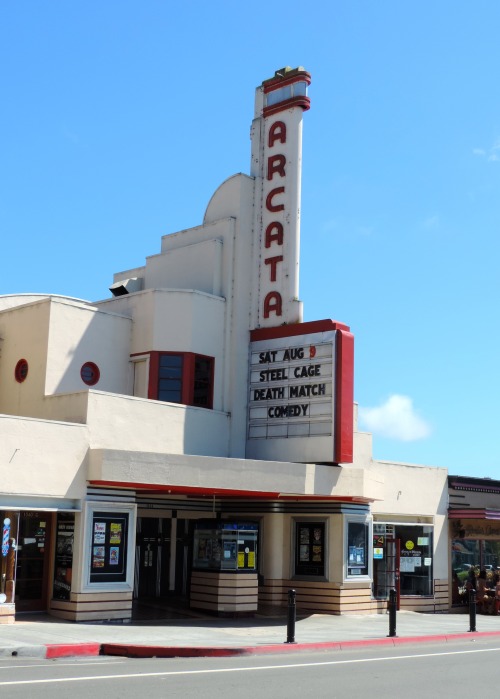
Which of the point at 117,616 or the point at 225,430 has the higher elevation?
the point at 225,430

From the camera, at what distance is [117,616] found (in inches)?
797

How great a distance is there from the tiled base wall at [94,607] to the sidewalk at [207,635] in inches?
12.5

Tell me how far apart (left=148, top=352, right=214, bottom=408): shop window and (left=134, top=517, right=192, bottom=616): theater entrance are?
12.6 feet

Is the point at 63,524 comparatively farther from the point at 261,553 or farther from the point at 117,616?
the point at 261,553

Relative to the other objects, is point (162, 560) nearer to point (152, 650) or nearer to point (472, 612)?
point (472, 612)

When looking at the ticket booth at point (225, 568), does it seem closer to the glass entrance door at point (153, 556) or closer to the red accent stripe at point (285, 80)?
the glass entrance door at point (153, 556)

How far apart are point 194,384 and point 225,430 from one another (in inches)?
58.3

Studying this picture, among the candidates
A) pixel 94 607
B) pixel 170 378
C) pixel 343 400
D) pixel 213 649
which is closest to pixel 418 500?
pixel 343 400

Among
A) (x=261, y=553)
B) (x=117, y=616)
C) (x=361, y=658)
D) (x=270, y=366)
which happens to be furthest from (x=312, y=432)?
(x=361, y=658)

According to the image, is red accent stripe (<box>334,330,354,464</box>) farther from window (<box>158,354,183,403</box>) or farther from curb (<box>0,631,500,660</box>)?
curb (<box>0,631,500,660</box>)

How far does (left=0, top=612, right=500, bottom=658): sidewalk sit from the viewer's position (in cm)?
1588

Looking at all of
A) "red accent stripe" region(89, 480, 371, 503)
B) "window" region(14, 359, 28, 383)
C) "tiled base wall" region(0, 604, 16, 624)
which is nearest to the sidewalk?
"tiled base wall" region(0, 604, 16, 624)

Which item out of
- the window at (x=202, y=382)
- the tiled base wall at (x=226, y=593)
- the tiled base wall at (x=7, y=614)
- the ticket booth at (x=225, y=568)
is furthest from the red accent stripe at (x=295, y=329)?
the tiled base wall at (x=7, y=614)

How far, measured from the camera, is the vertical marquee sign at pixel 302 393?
23484mm
